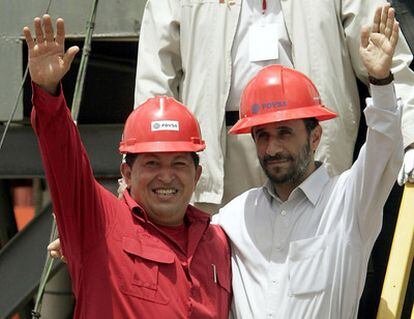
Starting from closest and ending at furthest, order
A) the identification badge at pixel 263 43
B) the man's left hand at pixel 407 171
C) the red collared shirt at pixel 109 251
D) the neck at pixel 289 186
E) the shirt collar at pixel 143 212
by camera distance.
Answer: the red collared shirt at pixel 109 251 < the shirt collar at pixel 143 212 < the neck at pixel 289 186 < the man's left hand at pixel 407 171 < the identification badge at pixel 263 43

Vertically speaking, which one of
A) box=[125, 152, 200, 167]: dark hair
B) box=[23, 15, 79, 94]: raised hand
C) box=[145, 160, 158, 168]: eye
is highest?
box=[23, 15, 79, 94]: raised hand

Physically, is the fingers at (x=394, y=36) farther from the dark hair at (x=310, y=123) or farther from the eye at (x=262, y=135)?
the eye at (x=262, y=135)

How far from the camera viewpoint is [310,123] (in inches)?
165

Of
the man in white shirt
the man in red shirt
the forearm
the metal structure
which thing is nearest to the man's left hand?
the man in white shirt

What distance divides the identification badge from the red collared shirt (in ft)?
3.58

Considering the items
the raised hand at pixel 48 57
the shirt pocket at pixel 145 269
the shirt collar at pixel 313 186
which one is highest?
the raised hand at pixel 48 57

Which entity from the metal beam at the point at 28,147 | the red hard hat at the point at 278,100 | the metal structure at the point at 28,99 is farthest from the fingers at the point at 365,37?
the metal beam at the point at 28,147

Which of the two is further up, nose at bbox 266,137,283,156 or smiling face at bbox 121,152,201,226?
nose at bbox 266,137,283,156

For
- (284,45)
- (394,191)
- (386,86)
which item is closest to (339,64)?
(284,45)

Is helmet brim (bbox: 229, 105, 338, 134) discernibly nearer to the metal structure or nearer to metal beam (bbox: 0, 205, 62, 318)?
the metal structure

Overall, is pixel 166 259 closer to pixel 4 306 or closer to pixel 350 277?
pixel 350 277

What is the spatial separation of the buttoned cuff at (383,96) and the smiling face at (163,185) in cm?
75

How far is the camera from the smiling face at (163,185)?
4043 mm

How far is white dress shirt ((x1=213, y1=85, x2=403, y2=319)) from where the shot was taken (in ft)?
12.5
